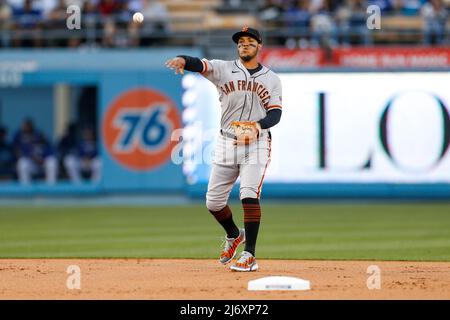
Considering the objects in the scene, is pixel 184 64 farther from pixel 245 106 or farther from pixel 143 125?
pixel 143 125

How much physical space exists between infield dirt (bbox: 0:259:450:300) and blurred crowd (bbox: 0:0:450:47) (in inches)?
518

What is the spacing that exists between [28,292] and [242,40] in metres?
3.18

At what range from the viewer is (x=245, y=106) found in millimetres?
10133

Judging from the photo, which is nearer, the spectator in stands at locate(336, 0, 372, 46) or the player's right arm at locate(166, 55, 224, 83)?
the player's right arm at locate(166, 55, 224, 83)

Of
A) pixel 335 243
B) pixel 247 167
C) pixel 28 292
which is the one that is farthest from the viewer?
pixel 335 243

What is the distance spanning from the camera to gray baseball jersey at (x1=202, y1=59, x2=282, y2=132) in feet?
33.2

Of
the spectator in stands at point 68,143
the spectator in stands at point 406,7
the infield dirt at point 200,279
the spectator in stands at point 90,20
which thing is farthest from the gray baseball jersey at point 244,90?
the spectator in stands at point 68,143

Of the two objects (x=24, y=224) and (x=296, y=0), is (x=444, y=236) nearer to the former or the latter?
(x=24, y=224)

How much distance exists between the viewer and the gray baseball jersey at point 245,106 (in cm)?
1009

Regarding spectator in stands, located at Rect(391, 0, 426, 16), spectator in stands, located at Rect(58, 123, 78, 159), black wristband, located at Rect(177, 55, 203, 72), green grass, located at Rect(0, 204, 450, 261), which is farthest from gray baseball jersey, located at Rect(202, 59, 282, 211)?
spectator in stands, located at Rect(58, 123, 78, 159)

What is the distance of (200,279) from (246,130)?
1.46 meters

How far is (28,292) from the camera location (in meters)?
8.83

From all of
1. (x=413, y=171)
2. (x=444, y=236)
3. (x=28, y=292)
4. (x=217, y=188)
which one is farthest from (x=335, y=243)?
(x=413, y=171)

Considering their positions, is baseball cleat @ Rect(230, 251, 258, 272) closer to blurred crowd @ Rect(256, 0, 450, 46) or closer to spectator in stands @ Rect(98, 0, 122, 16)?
blurred crowd @ Rect(256, 0, 450, 46)
